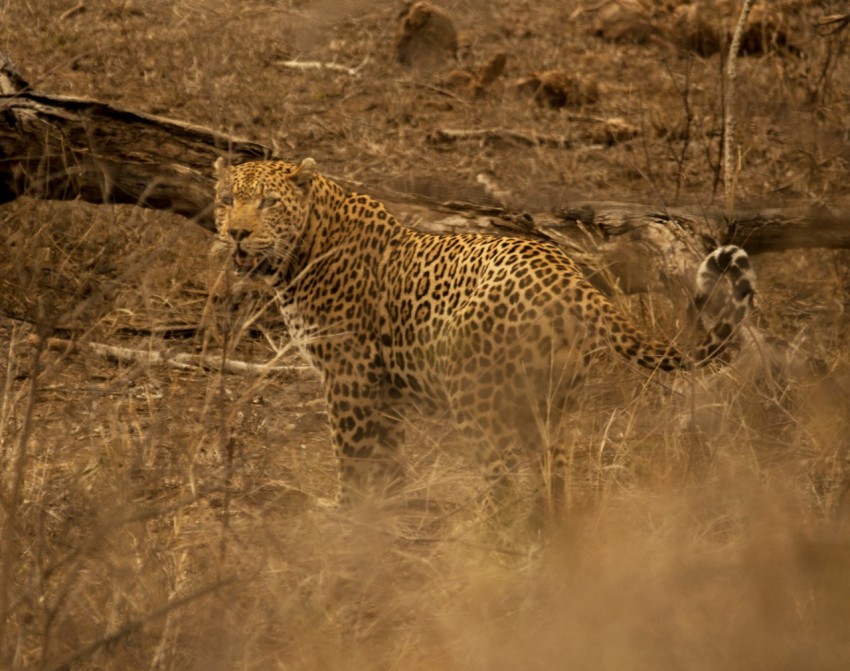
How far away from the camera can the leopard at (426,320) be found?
4.86 m

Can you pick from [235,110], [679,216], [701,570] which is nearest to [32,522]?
[701,570]

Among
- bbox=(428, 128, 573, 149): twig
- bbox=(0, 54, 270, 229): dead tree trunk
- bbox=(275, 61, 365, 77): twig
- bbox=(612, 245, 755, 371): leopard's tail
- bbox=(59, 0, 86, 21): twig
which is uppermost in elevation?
bbox=(612, 245, 755, 371): leopard's tail

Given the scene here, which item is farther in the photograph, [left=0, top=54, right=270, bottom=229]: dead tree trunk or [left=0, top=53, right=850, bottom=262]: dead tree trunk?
[left=0, top=54, right=270, bottom=229]: dead tree trunk

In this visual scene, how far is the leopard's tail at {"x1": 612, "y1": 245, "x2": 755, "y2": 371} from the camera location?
4.74 metres

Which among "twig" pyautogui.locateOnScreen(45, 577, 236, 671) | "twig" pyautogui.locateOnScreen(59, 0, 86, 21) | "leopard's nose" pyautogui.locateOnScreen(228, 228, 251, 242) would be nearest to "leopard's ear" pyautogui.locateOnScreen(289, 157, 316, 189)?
"leopard's nose" pyautogui.locateOnScreen(228, 228, 251, 242)

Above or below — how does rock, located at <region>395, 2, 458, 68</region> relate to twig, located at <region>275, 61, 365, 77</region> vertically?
above

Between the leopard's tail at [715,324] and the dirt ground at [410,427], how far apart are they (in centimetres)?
24

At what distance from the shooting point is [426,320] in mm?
5438

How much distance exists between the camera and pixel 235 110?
9.42m

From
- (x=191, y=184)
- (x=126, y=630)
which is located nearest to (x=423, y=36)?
(x=191, y=184)

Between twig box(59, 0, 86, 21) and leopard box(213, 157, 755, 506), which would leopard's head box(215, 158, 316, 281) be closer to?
leopard box(213, 157, 755, 506)

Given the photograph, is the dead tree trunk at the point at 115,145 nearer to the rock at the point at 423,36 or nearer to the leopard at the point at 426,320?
the leopard at the point at 426,320

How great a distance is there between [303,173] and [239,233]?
0.43 meters

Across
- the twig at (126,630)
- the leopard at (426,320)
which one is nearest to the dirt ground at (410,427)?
the twig at (126,630)
